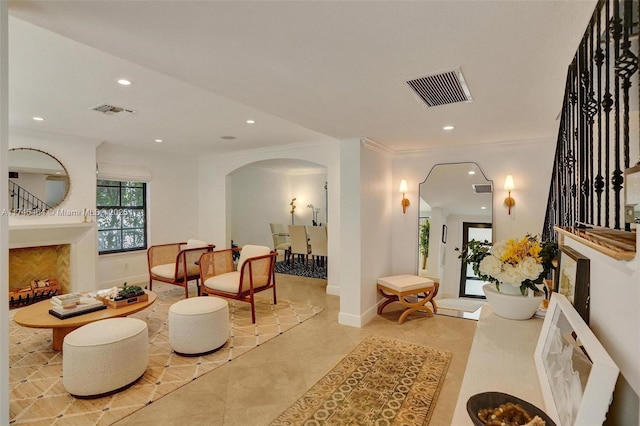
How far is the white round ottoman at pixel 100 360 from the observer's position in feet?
7.72

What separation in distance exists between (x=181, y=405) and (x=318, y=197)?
24.2 ft

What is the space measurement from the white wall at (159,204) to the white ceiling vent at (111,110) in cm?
225

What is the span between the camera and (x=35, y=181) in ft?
14.9

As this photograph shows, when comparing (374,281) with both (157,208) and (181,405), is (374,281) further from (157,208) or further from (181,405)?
(157,208)

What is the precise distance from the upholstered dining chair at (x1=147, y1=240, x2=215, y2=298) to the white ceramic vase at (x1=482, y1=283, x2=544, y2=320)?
161 inches

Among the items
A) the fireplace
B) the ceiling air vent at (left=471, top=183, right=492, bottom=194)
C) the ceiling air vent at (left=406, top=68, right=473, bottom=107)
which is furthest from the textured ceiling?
the fireplace

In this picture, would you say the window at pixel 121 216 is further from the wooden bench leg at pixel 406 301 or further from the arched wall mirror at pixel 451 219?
the arched wall mirror at pixel 451 219

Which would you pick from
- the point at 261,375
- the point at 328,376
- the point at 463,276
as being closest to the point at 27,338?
the point at 261,375

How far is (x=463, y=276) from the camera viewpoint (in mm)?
4207

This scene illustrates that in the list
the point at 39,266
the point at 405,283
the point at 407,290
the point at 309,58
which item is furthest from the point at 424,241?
the point at 39,266

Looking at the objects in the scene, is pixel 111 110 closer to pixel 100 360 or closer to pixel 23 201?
pixel 23 201

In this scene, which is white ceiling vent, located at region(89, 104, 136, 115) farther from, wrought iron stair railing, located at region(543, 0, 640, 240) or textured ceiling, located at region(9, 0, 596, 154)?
wrought iron stair railing, located at region(543, 0, 640, 240)

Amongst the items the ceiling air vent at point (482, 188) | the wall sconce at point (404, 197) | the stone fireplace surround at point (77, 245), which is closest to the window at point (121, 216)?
the stone fireplace surround at point (77, 245)

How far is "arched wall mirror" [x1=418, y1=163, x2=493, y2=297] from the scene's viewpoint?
416 cm
